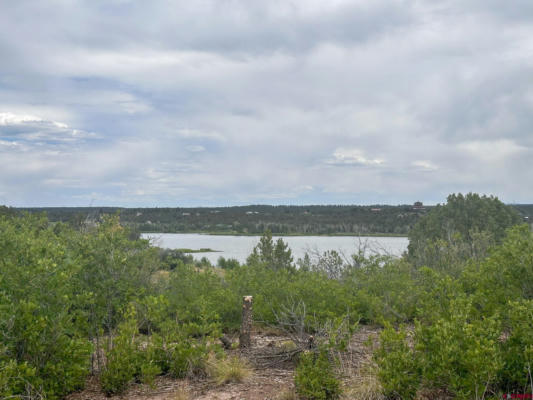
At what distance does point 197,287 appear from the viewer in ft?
36.7

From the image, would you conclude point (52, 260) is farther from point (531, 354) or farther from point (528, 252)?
point (528, 252)

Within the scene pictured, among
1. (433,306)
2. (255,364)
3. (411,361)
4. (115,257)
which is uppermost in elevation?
(115,257)

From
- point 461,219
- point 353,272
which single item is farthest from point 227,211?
point 353,272

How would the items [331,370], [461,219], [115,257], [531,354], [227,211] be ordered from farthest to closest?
1. [227,211]
2. [461,219]
3. [115,257]
4. [331,370]
5. [531,354]

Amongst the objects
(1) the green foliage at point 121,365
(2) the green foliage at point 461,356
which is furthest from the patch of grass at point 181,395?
(2) the green foliage at point 461,356

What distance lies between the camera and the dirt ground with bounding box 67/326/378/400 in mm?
6516

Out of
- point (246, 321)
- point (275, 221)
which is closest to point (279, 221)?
point (275, 221)

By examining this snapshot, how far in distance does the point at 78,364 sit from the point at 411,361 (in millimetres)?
3936

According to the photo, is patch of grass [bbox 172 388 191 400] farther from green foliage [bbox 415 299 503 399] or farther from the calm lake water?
the calm lake water

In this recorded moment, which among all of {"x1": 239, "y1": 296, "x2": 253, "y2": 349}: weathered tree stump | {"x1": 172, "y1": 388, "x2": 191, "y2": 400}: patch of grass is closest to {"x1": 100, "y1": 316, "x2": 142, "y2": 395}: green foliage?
{"x1": 172, "y1": 388, "x2": 191, "y2": 400}: patch of grass

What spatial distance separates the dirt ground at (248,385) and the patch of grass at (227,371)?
0.25ft

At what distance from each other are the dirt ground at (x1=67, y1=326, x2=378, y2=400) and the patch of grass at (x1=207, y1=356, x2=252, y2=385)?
0.25ft

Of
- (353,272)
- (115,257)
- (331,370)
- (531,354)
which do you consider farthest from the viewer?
(353,272)

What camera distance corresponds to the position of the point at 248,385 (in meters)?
6.91
